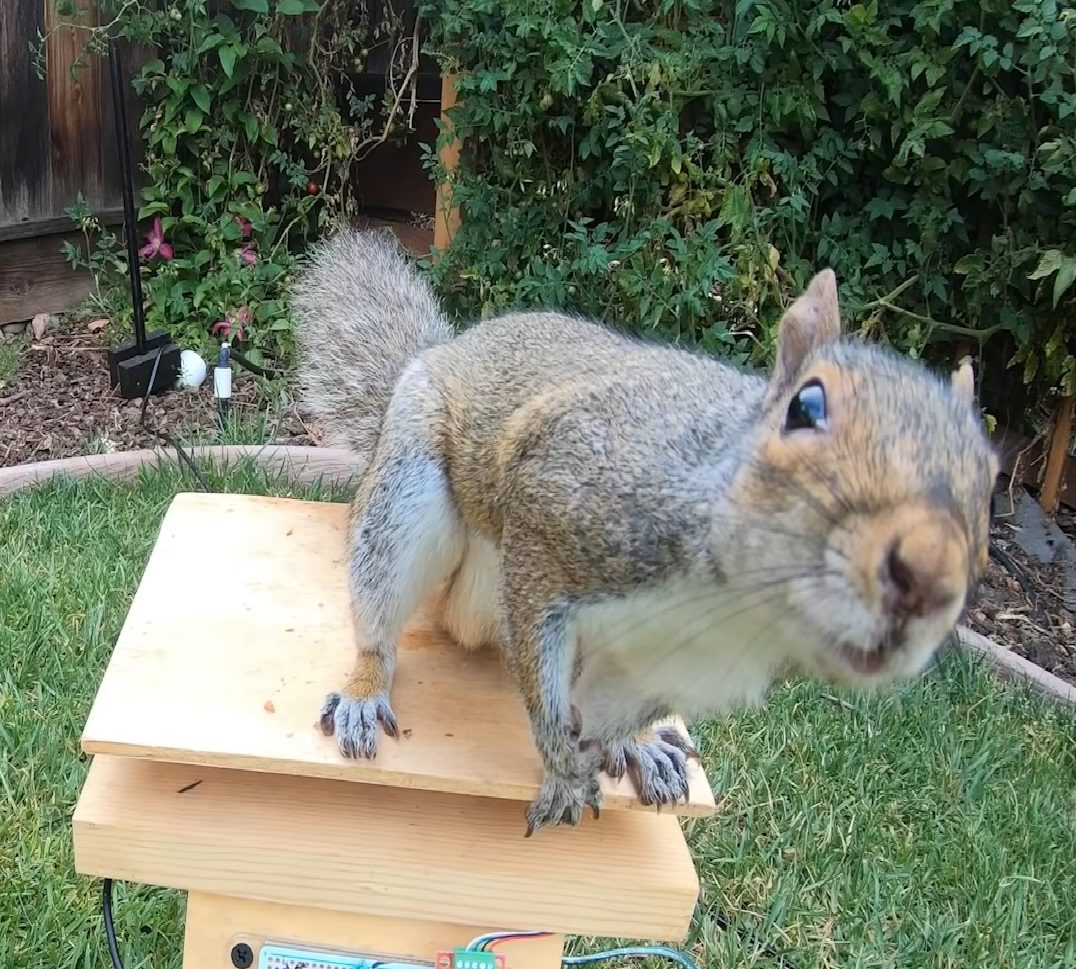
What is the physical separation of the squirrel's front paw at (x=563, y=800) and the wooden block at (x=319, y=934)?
19cm

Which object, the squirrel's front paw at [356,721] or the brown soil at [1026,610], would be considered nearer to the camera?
the squirrel's front paw at [356,721]

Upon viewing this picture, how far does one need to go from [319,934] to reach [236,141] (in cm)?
280

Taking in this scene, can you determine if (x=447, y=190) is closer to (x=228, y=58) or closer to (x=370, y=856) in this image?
(x=228, y=58)

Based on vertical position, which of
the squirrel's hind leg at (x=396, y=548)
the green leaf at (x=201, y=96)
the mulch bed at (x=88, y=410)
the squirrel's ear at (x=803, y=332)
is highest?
the squirrel's ear at (x=803, y=332)

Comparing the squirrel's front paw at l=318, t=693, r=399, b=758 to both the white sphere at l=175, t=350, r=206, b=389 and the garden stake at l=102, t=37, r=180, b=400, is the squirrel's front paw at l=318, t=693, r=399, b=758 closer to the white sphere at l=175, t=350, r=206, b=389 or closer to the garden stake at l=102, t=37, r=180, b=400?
the white sphere at l=175, t=350, r=206, b=389

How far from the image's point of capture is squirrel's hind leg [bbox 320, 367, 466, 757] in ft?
4.43

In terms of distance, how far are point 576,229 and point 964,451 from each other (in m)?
2.22

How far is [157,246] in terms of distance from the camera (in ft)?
11.2

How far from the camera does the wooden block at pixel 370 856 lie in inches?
48.6

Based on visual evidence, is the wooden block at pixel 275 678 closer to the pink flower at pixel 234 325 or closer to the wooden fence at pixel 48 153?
the pink flower at pixel 234 325

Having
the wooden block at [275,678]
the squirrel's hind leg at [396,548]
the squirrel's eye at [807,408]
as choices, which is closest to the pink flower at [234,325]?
the wooden block at [275,678]

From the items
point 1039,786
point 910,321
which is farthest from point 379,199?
point 1039,786

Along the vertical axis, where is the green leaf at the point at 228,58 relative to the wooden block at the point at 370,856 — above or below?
above

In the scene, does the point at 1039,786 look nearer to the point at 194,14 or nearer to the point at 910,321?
the point at 910,321
